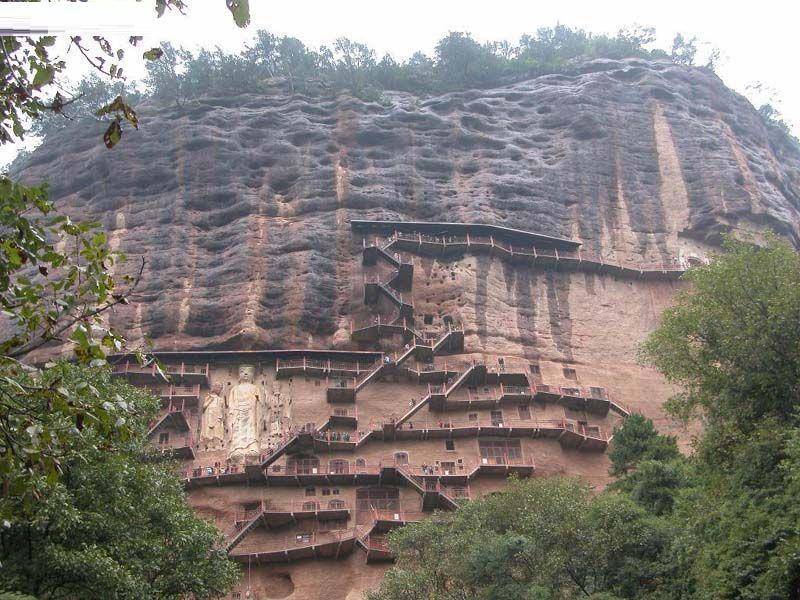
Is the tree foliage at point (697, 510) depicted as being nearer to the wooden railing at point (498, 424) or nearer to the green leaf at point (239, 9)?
the wooden railing at point (498, 424)

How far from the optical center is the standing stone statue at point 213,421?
34.4 m

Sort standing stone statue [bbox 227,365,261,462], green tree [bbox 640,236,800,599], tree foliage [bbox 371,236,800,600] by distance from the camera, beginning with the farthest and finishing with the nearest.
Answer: standing stone statue [bbox 227,365,261,462] → tree foliage [bbox 371,236,800,600] → green tree [bbox 640,236,800,599]

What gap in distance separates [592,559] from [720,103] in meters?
44.3

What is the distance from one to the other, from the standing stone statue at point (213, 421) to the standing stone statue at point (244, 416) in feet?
1.29

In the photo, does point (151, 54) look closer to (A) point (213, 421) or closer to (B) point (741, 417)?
(B) point (741, 417)

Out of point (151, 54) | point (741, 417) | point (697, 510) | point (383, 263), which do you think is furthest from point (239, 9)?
point (383, 263)

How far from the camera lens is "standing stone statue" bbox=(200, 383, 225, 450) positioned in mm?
34406

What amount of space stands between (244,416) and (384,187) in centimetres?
1733

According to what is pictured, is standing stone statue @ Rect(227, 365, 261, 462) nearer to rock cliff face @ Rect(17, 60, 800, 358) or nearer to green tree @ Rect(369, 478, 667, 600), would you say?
rock cliff face @ Rect(17, 60, 800, 358)

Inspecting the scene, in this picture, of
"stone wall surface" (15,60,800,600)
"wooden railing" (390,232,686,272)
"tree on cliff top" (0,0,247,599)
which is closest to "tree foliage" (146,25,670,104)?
"stone wall surface" (15,60,800,600)

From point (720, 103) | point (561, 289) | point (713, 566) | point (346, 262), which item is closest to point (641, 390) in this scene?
point (561, 289)

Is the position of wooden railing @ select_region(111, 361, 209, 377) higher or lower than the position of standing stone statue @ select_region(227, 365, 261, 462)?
higher

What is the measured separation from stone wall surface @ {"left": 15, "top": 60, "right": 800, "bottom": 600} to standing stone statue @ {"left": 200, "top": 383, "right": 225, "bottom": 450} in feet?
0.33

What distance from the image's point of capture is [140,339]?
38312mm
